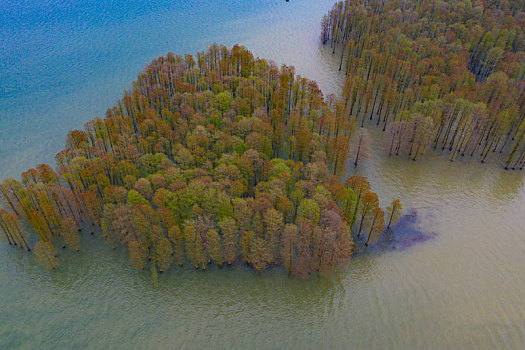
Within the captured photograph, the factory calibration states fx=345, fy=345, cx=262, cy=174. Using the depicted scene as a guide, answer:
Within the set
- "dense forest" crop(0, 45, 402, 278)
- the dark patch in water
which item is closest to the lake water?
the dark patch in water

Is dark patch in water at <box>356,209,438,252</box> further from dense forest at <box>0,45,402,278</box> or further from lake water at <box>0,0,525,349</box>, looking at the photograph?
dense forest at <box>0,45,402,278</box>

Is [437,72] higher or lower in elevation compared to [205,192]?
higher

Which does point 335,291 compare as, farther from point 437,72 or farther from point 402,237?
point 437,72

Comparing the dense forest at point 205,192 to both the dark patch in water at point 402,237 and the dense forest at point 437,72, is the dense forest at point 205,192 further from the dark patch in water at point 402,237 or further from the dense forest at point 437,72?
the dense forest at point 437,72

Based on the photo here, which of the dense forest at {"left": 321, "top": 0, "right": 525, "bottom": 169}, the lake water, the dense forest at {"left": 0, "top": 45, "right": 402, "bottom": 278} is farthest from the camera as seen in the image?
the dense forest at {"left": 321, "top": 0, "right": 525, "bottom": 169}

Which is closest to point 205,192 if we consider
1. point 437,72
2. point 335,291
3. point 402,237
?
point 335,291

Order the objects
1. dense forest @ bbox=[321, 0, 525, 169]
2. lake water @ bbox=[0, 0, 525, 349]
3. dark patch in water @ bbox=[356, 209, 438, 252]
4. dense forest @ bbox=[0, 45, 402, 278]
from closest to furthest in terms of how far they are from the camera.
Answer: lake water @ bbox=[0, 0, 525, 349] < dense forest @ bbox=[0, 45, 402, 278] < dark patch in water @ bbox=[356, 209, 438, 252] < dense forest @ bbox=[321, 0, 525, 169]

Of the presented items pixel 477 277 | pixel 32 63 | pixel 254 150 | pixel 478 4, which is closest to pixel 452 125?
pixel 477 277

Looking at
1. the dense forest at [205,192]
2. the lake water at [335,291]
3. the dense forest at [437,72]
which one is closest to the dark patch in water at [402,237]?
the lake water at [335,291]
